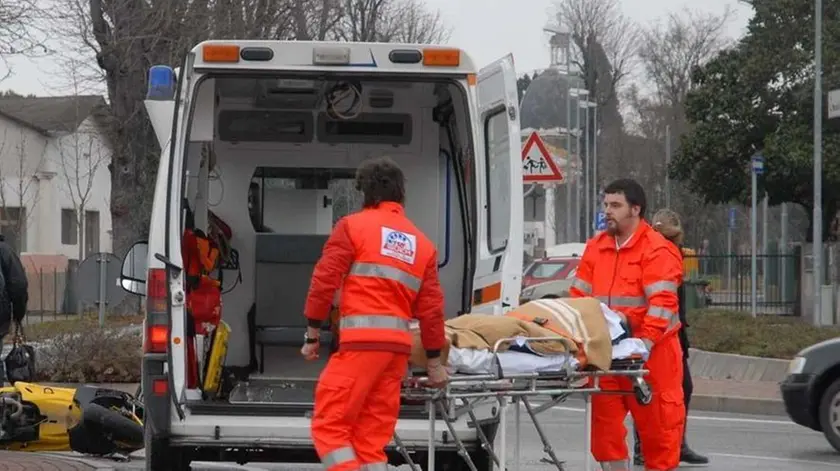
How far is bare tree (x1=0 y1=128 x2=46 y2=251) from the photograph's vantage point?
4131cm

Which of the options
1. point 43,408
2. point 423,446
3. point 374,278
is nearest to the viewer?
point 374,278

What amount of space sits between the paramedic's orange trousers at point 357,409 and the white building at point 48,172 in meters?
34.6

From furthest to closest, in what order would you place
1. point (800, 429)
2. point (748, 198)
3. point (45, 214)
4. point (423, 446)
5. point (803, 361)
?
point (45, 214), point (748, 198), point (800, 429), point (803, 361), point (423, 446)

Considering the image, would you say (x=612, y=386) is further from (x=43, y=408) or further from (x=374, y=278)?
(x=43, y=408)

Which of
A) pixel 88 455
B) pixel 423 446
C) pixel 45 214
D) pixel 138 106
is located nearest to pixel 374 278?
pixel 423 446

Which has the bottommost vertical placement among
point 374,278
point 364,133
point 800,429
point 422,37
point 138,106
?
point 800,429

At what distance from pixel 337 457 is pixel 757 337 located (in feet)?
44.1

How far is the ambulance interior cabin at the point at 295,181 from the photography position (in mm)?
9500

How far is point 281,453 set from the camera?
800 cm

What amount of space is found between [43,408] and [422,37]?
36.4 m

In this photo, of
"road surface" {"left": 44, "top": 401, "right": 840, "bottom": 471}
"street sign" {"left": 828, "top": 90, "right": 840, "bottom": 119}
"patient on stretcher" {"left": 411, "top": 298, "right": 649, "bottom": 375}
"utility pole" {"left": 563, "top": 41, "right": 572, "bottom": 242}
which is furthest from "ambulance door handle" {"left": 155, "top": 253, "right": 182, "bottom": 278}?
"utility pole" {"left": 563, "top": 41, "right": 572, "bottom": 242}

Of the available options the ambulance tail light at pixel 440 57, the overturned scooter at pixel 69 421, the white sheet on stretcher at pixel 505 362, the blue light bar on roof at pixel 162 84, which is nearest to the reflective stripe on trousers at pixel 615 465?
the white sheet on stretcher at pixel 505 362

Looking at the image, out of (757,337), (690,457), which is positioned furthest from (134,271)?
(757,337)

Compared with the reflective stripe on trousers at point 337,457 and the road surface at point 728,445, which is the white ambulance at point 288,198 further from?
the road surface at point 728,445
